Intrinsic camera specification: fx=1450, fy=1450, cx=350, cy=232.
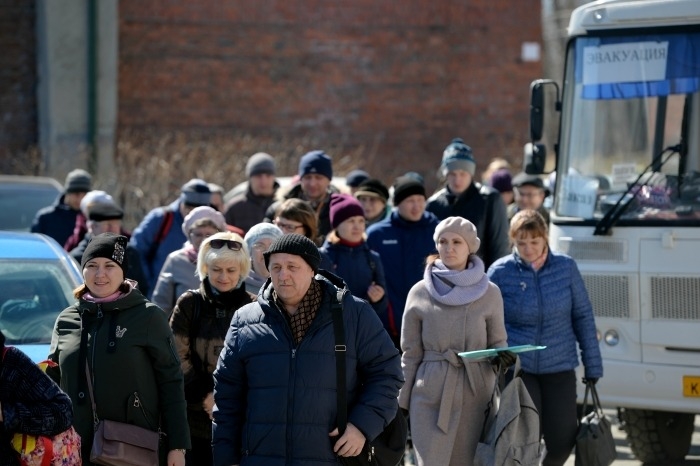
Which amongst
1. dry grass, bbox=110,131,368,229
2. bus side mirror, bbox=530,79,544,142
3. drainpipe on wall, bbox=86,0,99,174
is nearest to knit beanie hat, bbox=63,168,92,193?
bus side mirror, bbox=530,79,544,142

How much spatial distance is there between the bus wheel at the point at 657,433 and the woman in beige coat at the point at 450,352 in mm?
2900

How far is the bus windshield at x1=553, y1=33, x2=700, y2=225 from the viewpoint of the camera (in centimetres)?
983

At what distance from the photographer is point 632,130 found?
10133 mm

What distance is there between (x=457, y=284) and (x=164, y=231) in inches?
153

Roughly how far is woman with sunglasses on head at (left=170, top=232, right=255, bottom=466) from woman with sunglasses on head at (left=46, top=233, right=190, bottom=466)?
0.72 meters

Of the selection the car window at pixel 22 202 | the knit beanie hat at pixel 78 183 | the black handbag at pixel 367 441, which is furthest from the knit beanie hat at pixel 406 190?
the car window at pixel 22 202

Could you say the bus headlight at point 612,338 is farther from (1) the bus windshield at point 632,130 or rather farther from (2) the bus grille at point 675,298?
(1) the bus windshield at point 632,130

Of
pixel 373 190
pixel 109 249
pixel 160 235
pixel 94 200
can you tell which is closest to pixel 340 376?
pixel 109 249

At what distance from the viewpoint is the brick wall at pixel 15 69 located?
21328mm

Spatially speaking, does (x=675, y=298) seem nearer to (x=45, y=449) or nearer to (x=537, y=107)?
(x=537, y=107)

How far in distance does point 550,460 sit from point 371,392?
115 inches

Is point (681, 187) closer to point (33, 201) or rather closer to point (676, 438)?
point (676, 438)

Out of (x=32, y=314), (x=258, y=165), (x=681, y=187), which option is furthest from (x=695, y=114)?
(x=32, y=314)

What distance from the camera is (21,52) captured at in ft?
70.0
